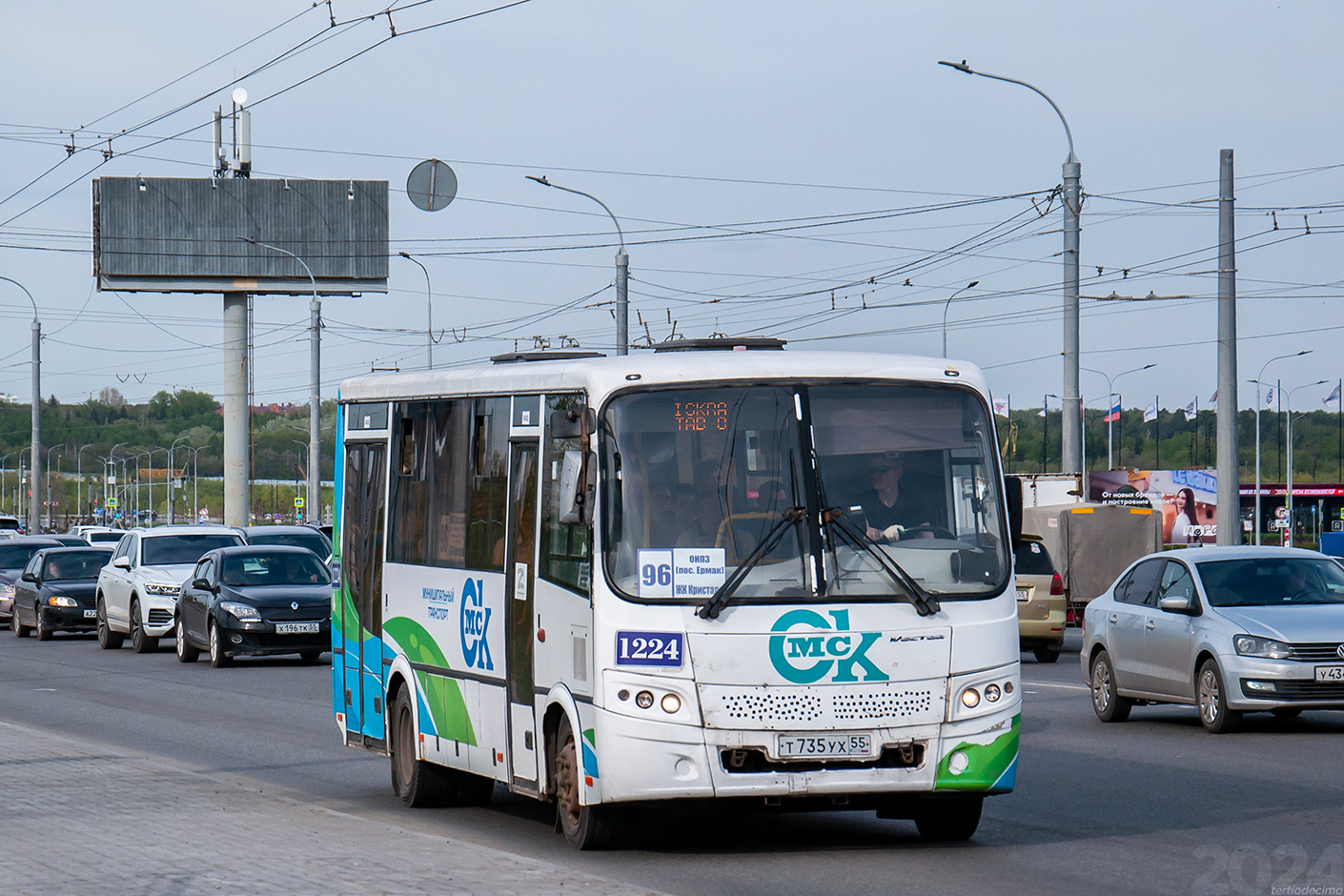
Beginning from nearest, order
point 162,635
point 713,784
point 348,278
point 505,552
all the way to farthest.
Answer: point 713,784 < point 505,552 < point 162,635 < point 348,278

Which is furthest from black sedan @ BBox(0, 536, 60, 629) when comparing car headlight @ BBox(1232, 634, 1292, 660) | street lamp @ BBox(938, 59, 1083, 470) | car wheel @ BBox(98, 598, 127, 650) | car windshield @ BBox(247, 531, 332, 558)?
car headlight @ BBox(1232, 634, 1292, 660)

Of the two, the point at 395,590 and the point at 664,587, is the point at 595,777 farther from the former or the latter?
the point at 395,590

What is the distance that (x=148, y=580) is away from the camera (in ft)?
95.6

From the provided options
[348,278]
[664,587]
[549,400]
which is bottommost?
[664,587]

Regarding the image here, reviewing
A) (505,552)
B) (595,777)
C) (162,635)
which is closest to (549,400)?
(505,552)

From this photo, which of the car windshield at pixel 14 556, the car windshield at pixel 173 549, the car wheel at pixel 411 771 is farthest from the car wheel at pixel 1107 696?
the car windshield at pixel 14 556

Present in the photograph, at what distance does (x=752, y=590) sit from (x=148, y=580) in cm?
2170

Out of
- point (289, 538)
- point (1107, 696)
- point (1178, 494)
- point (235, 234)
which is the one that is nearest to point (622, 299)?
point (289, 538)

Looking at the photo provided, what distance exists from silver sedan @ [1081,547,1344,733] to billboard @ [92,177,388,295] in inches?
2102

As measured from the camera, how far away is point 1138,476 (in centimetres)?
9056

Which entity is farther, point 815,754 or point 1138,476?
point 1138,476

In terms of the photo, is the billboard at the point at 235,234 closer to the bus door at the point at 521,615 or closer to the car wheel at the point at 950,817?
the bus door at the point at 521,615

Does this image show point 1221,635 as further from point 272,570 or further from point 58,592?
point 58,592

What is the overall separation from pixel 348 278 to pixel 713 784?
6038 centimetres
